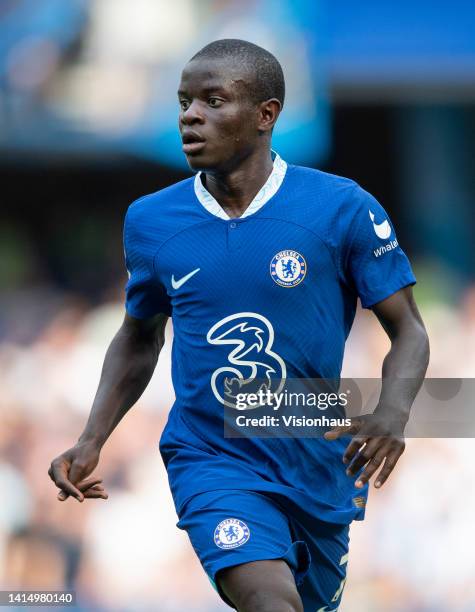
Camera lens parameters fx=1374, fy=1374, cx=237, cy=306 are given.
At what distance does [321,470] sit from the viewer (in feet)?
16.6

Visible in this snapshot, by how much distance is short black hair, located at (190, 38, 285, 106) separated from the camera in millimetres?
4988

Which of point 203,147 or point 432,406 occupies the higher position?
point 203,147

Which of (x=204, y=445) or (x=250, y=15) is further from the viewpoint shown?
(x=250, y=15)

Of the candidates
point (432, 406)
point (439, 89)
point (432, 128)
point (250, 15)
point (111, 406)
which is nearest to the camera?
point (111, 406)

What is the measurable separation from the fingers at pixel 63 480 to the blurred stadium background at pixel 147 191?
173 inches

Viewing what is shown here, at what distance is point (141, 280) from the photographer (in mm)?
5254

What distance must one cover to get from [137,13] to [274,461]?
321 inches

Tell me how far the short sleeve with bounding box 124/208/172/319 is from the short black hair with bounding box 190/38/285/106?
2.25ft

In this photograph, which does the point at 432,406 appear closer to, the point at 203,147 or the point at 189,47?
the point at 203,147

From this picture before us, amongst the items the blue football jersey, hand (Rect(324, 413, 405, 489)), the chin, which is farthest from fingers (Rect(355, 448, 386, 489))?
the chin

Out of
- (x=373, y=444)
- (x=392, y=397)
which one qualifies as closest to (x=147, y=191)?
(x=392, y=397)

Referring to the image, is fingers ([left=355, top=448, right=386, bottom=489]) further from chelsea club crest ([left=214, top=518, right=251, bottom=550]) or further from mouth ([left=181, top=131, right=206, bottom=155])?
→ mouth ([left=181, top=131, right=206, bottom=155])

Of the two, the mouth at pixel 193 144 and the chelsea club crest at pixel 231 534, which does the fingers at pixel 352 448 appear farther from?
the mouth at pixel 193 144

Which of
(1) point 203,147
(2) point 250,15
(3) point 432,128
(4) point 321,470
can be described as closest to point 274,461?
(4) point 321,470
